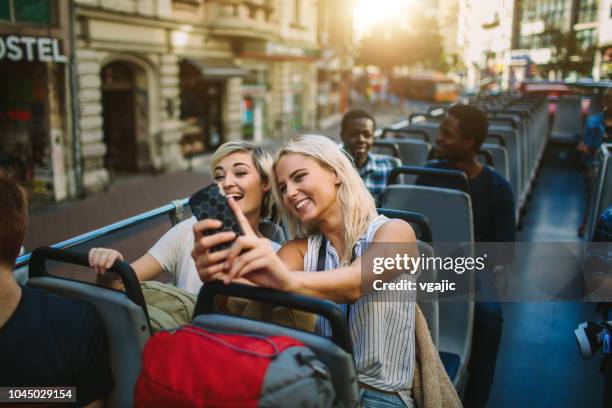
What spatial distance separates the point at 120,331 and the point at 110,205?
1078 cm

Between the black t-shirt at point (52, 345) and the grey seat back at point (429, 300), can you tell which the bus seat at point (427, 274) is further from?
the black t-shirt at point (52, 345)

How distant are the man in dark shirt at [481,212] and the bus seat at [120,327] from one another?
7.43 ft

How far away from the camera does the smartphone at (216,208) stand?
160 centimetres

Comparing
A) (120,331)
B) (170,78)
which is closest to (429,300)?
(120,331)

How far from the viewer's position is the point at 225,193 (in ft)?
8.82

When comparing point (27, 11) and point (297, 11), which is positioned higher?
point (297, 11)

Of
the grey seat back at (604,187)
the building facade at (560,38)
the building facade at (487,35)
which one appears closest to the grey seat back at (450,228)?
the grey seat back at (604,187)

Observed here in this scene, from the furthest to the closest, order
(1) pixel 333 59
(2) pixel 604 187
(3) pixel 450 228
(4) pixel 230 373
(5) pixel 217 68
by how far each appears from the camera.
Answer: (1) pixel 333 59 < (5) pixel 217 68 < (2) pixel 604 187 < (3) pixel 450 228 < (4) pixel 230 373

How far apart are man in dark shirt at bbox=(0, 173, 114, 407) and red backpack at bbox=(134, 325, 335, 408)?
0.39 meters

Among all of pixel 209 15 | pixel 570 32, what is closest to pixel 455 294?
pixel 209 15

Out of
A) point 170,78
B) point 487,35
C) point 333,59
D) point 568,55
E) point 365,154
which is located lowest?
point 365,154

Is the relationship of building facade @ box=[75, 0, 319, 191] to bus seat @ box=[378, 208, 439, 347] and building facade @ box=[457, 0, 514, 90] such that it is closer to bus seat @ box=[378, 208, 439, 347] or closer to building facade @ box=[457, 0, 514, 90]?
building facade @ box=[457, 0, 514, 90]

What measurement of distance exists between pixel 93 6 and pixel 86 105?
7.04ft

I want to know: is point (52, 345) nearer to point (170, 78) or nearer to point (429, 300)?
point (429, 300)
